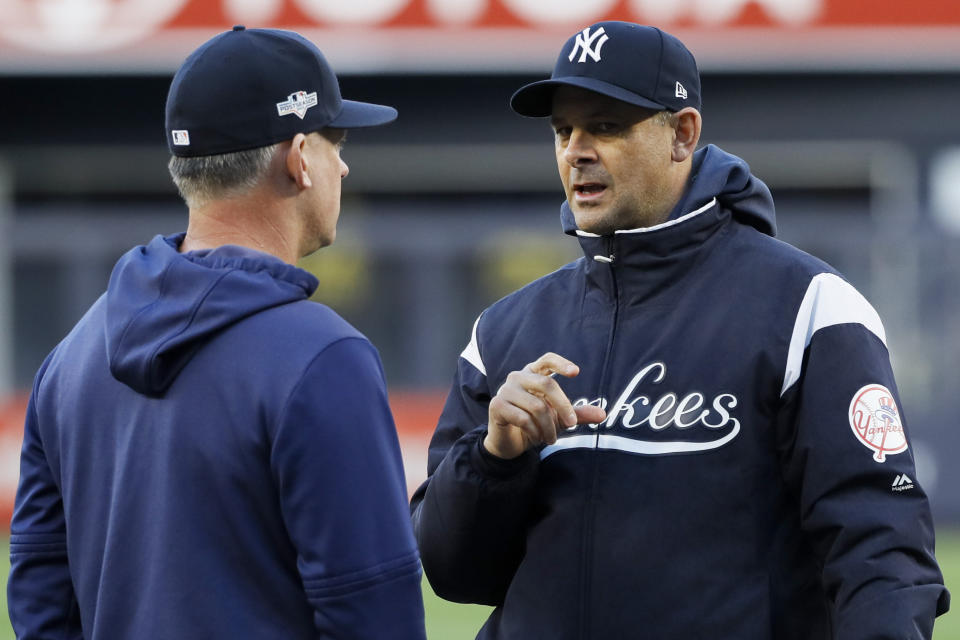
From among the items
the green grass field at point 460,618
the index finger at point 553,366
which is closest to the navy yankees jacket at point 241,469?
the index finger at point 553,366

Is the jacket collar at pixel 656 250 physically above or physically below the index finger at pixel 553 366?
above

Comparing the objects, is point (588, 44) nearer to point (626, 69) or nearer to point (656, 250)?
point (626, 69)

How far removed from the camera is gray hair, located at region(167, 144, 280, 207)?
2312 mm

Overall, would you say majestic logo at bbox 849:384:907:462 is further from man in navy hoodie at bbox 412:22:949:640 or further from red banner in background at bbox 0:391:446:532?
red banner in background at bbox 0:391:446:532

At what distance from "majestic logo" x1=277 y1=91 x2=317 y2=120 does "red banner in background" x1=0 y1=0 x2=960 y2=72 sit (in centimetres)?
1143

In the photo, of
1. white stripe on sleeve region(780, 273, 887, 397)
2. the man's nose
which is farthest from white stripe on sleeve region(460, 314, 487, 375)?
white stripe on sleeve region(780, 273, 887, 397)

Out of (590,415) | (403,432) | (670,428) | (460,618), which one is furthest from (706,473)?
(403,432)

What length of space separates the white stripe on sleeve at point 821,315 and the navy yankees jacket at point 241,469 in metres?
0.81

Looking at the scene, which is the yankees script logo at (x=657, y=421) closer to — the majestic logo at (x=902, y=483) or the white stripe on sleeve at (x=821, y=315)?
the white stripe on sleeve at (x=821, y=315)

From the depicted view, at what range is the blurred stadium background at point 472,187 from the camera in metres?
13.4

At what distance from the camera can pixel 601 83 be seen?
2.77 meters

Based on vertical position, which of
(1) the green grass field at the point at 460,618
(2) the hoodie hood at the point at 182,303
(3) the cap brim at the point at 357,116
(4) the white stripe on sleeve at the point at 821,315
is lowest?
(1) the green grass field at the point at 460,618

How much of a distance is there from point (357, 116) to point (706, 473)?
2.90ft

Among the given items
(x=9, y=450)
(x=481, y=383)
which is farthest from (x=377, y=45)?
(x=481, y=383)
